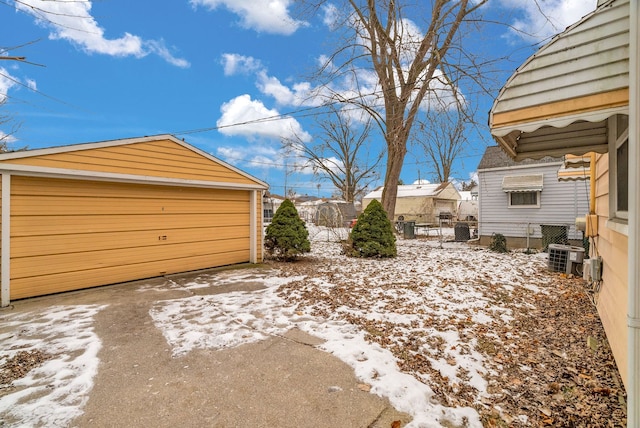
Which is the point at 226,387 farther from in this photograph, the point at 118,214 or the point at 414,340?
the point at 118,214

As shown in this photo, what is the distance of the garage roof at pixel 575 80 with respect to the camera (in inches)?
59.0

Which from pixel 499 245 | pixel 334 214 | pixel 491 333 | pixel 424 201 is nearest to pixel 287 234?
pixel 491 333

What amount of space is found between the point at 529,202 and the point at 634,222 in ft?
38.4

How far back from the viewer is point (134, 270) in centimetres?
595

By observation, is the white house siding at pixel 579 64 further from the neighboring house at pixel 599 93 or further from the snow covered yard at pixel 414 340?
the snow covered yard at pixel 414 340

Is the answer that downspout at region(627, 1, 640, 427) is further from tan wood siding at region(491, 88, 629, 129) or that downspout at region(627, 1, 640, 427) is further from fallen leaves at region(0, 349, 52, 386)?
fallen leaves at region(0, 349, 52, 386)

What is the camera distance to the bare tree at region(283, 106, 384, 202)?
21328mm

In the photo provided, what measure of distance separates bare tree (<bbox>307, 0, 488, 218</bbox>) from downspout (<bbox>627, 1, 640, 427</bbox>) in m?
8.29

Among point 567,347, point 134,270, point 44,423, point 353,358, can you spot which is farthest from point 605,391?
point 134,270

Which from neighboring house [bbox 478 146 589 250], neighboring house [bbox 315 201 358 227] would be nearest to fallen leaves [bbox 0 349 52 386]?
neighboring house [bbox 315 201 358 227]

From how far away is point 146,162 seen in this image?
19.7 feet

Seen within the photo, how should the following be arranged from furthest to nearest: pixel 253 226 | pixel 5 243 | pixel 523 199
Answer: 1. pixel 523 199
2. pixel 253 226
3. pixel 5 243

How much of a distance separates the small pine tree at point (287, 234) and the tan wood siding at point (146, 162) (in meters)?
1.27

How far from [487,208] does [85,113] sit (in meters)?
13.5
